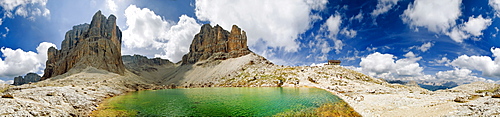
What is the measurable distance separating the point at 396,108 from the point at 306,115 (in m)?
12.1

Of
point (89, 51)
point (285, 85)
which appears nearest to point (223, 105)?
point (285, 85)

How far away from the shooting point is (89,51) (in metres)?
143

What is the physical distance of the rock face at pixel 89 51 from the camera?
142000 millimetres

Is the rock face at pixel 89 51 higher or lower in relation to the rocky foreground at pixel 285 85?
higher

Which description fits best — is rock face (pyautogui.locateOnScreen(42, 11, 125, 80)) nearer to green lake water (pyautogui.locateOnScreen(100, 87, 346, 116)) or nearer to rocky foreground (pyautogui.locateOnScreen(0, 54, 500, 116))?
rocky foreground (pyautogui.locateOnScreen(0, 54, 500, 116))

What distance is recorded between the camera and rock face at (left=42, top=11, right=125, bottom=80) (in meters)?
142

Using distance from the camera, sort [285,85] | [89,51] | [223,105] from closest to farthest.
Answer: [223,105] < [285,85] < [89,51]

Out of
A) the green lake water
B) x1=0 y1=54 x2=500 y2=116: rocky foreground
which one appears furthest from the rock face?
the green lake water

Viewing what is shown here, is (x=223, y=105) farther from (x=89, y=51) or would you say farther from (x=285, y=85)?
(x=89, y=51)

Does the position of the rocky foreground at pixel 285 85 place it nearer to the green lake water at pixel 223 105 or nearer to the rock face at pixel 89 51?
the green lake water at pixel 223 105

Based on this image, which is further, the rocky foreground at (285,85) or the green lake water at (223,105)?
the green lake water at (223,105)

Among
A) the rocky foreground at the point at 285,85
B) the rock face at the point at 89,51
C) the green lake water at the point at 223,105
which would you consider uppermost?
the rock face at the point at 89,51

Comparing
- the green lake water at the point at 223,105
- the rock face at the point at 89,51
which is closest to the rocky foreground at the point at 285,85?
the green lake water at the point at 223,105

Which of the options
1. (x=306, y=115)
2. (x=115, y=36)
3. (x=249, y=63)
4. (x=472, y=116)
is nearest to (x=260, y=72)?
(x=249, y=63)
